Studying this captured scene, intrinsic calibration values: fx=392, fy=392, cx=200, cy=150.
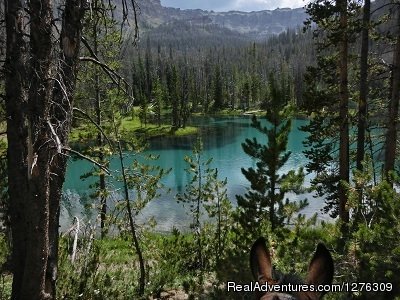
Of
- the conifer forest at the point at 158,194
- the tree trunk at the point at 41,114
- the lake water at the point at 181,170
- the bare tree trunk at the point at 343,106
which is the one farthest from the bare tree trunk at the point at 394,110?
the tree trunk at the point at 41,114

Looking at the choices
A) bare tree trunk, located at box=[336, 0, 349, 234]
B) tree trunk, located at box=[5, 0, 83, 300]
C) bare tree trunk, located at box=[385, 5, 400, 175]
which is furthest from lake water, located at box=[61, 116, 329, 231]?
bare tree trunk, located at box=[385, 5, 400, 175]

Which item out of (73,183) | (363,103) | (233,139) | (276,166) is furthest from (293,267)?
(233,139)

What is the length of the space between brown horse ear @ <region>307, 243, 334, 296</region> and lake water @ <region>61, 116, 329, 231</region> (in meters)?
9.30

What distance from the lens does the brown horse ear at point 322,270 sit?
2.03m

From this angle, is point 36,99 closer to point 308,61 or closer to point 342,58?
point 342,58

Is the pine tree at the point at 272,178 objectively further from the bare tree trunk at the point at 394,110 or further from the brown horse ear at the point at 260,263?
the brown horse ear at the point at 260,263

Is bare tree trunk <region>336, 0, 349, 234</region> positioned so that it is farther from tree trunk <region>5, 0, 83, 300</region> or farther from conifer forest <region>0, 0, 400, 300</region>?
tree trunk <region>5, 0, 83, 300</region>

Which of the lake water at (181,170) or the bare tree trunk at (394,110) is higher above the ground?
the bare tree trunk at (394,110)

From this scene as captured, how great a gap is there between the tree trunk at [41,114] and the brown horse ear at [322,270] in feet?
10.1

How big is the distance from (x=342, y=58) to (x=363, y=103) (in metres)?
1.90

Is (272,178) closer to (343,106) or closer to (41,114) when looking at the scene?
(343,106)

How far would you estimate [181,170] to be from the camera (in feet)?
150

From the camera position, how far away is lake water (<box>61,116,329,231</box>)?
87.0ft

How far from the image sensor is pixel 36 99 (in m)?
4.59
